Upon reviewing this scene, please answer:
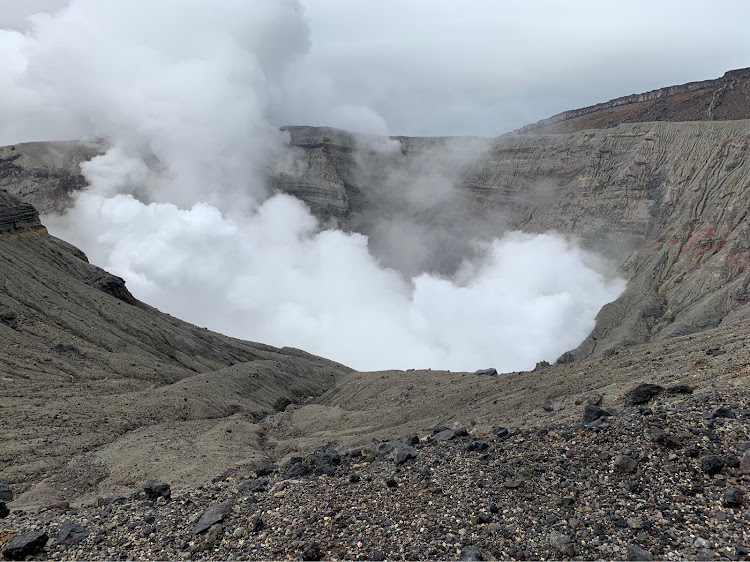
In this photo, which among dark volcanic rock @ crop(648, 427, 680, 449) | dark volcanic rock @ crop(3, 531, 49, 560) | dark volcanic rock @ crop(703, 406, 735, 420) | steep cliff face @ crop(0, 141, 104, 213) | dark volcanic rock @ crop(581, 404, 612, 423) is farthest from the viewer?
steep cliff face @ crop(0, 141, 104, 213)

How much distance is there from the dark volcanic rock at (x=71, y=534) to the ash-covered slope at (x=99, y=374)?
1271 centimetres

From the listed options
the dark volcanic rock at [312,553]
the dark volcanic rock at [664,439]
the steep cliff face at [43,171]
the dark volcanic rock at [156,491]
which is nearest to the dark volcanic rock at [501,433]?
the dark volcanic rock at [664,439]

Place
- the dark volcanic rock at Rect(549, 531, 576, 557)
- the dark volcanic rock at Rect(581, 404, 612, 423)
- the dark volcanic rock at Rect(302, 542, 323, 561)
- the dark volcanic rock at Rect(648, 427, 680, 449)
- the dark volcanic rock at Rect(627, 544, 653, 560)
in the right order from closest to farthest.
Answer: the dark volcanic rock at Rect(627, 544, 653, 560)
the dark volcanic rock at Rect(549, 531, 576, 557)
the dark volcanic rock at Rect(302, 542, 323, 561)
the dark volcanic rock at Rect(648, 427, 680, 449)
the dark volcanic rock at Rect(581, 404, 612, 423)

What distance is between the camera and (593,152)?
12875 cm

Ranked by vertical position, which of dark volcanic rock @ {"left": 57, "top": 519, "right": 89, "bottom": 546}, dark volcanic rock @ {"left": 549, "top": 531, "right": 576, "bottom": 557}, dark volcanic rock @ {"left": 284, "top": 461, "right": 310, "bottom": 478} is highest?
dark volcanic rock @ {"left": 284, "top": 461, "right": 310, "bottom": 478}

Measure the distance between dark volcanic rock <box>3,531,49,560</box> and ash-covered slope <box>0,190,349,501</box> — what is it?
44.2 feet

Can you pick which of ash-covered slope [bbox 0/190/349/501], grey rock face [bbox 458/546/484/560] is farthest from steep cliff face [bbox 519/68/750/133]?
grey rock face [bbox 458/546/484/560]

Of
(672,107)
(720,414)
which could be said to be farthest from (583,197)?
(720,414)

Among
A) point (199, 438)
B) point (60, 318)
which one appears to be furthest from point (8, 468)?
point (60, 318)

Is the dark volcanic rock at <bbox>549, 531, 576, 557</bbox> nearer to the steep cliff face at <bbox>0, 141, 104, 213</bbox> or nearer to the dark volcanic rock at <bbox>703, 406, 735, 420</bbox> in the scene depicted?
the dark volcanic rock at <bbox>703, 406, 735, 420</bbox>

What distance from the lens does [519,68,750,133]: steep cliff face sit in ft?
400

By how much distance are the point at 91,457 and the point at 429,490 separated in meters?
24.7

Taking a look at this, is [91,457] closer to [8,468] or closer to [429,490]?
[8,468]

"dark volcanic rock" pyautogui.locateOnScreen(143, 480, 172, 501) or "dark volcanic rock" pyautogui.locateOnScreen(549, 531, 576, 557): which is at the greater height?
"dark volcanic rock" pyautogui.locateOnScreen(549, 531, 576, 557)
